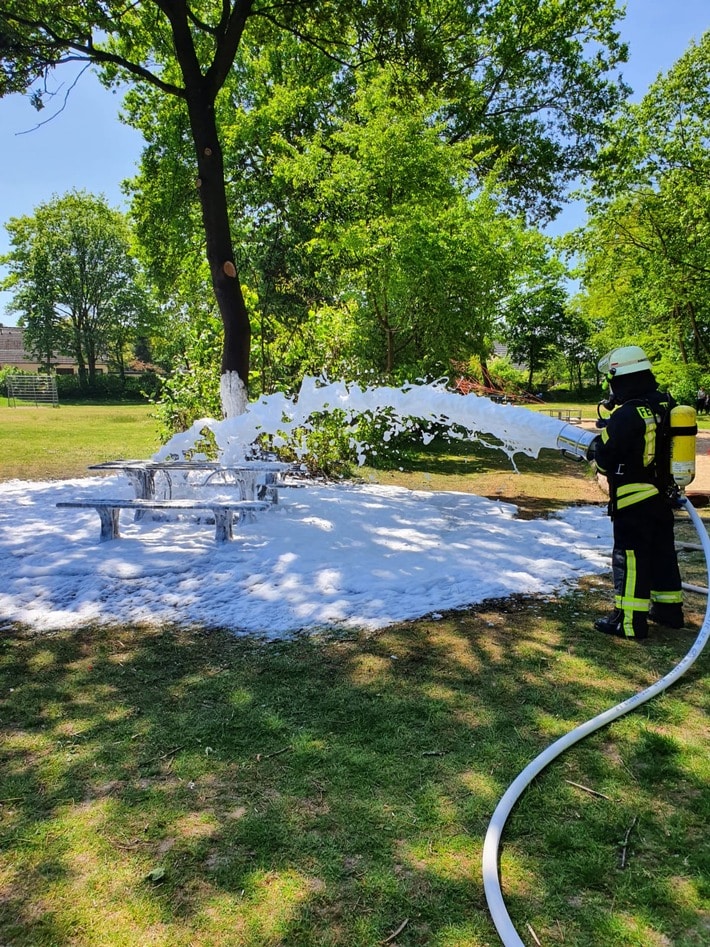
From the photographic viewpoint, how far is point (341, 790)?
8.92 feet

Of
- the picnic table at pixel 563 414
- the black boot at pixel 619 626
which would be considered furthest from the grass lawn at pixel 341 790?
the picnic table at pixel 563 414

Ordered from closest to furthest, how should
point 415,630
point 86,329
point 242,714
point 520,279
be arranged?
point 242,714 → point 415,630 → point 520,279 → point 86,329

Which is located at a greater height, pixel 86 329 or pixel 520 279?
pixel 86 329

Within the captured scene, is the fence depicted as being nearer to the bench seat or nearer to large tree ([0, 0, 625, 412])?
large tree ([0, 0, 625, 412])

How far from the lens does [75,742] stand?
3.08 metres

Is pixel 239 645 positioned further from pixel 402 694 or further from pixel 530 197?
pixel 530 197

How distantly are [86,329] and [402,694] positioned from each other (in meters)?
59.3

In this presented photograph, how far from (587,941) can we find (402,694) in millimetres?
1663

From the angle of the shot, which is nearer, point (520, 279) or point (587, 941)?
point (587, 941)

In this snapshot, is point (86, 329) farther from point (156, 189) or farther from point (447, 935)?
point (447, 935)

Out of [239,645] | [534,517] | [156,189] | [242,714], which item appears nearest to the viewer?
[242,714]

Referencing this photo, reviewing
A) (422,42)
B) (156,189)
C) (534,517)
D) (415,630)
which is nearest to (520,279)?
(422,42)

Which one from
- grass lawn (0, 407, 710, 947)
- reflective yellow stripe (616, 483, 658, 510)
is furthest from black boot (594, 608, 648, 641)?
reflective yellow stripe (616, 483, 658, 510)

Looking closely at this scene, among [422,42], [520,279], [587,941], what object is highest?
[422,42]
